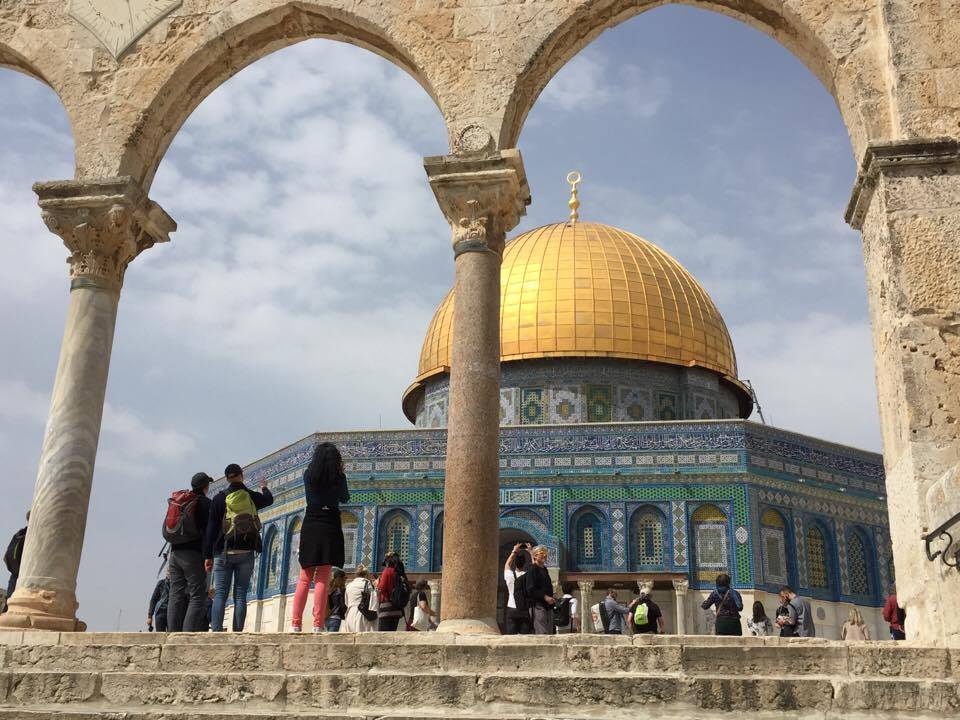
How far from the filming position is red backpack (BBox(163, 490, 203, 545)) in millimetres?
6664

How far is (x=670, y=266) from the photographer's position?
2602cm

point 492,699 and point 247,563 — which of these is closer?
point 492,699

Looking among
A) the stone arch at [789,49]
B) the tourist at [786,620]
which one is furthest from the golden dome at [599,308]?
the stone arch at [789,49]

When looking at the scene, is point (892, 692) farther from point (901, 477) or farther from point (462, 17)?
point (462, 17)

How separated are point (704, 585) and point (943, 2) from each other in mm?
14399

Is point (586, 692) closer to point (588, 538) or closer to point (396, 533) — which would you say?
point (588, 538)

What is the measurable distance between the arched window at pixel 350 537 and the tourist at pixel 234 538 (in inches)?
558

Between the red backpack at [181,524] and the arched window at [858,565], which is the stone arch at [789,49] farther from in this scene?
the arched window at [858,565]

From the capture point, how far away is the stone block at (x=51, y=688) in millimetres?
5023

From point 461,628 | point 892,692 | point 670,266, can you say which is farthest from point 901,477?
point 670,266

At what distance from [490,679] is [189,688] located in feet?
4.56

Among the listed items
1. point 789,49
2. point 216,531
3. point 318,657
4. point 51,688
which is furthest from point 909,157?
point 51,688

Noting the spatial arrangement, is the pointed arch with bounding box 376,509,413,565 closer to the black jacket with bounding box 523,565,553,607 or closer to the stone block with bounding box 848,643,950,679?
the black jacket with bounding box 523,565,553,607

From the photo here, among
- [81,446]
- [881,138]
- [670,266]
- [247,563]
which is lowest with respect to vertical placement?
[247,563]
